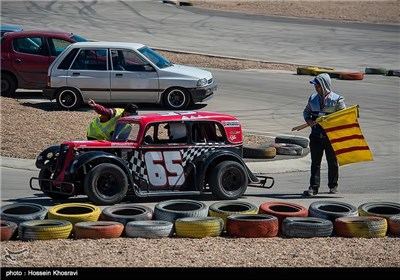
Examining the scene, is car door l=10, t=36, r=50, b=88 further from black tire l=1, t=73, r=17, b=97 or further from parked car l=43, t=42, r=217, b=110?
parked car l=43, t=42, r=217, b=110

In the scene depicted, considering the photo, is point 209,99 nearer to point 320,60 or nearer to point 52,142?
point 52,142

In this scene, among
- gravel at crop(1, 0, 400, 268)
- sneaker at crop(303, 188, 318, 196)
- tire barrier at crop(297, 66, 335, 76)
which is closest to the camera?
gravel at crop(1, 0, 400, 268)

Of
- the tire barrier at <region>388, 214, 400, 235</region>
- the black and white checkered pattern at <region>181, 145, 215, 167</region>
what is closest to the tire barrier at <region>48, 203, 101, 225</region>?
the black and white checkered pattern at <region>181, 145, 215, 167</region>

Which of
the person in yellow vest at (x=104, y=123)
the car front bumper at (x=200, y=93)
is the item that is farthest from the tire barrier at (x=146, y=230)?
the car front bumper at (x=200, y=93)

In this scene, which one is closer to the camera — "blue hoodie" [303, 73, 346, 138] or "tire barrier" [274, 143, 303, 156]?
"blue hoodie" [303, 73, 346, 138]

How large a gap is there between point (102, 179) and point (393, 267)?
4.69m

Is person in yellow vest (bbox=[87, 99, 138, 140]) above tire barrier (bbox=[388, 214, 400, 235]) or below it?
above

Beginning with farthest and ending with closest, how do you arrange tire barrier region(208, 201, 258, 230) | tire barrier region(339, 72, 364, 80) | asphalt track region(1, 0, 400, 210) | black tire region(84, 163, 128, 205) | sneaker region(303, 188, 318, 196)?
tire barrier region(339, 72, 364, 80), asphalt track region(1, 0, 400, 210), sneaker region(303, 188, 318, 196), black tire region(84, 163, 128, 205), tire barrier region(208, 201, 258, 230)

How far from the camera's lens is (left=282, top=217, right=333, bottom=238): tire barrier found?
1152 centimetres

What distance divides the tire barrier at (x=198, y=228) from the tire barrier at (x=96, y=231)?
29.4 inches

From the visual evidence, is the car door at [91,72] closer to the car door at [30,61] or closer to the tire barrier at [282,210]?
the car door at [30,61]

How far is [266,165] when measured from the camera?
1691cm

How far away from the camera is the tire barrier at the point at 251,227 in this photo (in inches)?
448

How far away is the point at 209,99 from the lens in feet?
75.8
